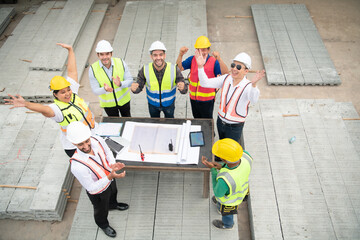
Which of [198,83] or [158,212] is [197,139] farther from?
[158,212]

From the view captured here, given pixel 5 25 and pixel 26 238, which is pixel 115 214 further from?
pixel 5 25

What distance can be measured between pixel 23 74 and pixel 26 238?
417 cm

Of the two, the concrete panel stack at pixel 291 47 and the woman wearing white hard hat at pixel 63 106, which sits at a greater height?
the woman wearing white hard hat at pixel 63 106

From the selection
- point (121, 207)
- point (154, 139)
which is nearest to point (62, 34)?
point (154, 139)

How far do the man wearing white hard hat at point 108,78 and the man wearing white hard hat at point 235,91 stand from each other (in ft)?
4.26

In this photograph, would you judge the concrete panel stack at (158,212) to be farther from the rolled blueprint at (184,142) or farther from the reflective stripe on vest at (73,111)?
the reflective stripe on vest at (73,111)

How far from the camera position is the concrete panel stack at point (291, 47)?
6.44m

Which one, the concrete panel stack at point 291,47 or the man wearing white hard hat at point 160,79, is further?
the concrete panel stack at point 291,47

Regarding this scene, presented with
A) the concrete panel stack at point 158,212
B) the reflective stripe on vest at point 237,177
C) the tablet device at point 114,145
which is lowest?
the concrete panel stack at point 158,212

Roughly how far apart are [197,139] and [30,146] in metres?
3.36

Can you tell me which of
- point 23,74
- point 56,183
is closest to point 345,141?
point 56,183

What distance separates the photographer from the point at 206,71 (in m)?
4.22

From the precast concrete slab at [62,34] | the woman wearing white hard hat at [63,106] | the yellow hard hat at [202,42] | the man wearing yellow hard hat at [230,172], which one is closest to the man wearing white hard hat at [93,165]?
the woman wearing white hard hat at [63,106]

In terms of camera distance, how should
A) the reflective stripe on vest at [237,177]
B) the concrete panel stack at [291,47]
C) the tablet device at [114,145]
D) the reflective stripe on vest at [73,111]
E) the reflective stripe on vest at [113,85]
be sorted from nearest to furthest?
the reflective stripe on vest at [237,177], the reflective stripe on vest at [73,111], the tablet device at [114,145], the reflective stripe on vest at [113,85], the concrete panel stack at [291,47]
